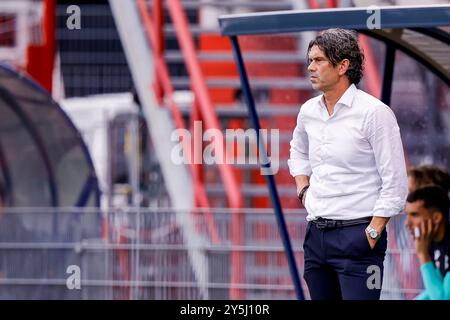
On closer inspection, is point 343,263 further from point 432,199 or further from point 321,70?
point 432,199

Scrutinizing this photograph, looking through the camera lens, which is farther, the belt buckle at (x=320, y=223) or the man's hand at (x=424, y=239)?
the man's hand at (x=424, y=239)

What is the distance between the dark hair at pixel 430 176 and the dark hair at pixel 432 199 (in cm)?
34

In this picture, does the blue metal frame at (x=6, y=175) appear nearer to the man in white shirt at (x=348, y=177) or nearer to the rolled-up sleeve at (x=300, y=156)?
the rolled-up sleeve at (x=300, y=156)

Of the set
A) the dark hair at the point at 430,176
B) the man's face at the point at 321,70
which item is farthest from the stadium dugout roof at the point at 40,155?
the man's face at the point at 321,70

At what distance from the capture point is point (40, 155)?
447 inches

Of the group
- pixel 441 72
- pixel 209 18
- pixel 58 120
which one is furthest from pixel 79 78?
pixel 441 72

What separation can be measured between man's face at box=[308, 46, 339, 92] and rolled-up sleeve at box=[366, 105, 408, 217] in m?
0.22

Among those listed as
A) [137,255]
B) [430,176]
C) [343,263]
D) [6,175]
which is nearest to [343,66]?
[343,263]

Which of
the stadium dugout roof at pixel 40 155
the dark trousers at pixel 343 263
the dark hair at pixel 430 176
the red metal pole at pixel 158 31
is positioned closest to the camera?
the dark trousers at pixel 343 263

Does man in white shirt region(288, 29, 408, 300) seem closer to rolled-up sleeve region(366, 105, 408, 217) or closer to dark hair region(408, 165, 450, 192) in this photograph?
rolled-up sleeve region(366, 105, 408, 217)

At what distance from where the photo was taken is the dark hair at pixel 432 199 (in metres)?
7.25

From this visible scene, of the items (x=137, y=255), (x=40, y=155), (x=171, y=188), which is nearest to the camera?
(x=137, y=255)

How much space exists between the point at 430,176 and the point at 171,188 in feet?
15.2
